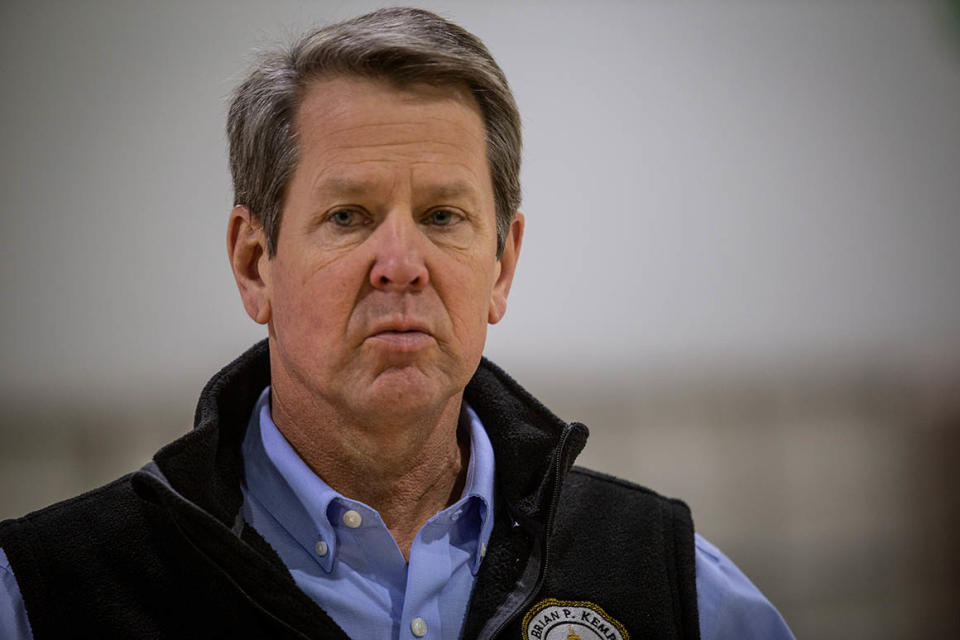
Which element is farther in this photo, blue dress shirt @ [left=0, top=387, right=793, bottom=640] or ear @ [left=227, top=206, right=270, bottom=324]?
ear @ [left=227, top=206, right=270, bottom=324]

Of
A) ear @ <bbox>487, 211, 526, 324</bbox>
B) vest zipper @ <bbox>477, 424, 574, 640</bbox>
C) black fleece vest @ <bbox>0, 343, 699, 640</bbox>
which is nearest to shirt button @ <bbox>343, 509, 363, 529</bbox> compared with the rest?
black fleece vest @ <bbox>0, 343, 699, 640</bbox>

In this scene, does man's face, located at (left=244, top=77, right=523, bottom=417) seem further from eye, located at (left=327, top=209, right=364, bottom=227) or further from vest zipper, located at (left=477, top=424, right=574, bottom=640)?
vest zipper, located at (left=477, top=424, right=574, bottom=640)

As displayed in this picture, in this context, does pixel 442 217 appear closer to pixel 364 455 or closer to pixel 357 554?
pixel 364 455

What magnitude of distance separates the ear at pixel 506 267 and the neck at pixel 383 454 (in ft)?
0.54

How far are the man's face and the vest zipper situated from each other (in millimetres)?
185

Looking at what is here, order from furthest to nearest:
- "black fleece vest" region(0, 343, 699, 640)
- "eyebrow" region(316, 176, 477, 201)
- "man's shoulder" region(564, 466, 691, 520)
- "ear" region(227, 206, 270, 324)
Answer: "man's shoulder" region(564, 466, 691, 520), "ear" region(227, 206, 270, 324), "eyebrow" region(316, 176, 477, 201), "black fleece vest" region(0, 343, 699, 640)

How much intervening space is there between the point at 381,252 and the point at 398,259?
1.0 inches

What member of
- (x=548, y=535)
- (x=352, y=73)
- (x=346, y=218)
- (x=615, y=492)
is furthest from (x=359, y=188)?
(x=615, y=492)

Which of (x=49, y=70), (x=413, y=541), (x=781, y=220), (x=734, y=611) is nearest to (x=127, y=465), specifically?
(x=49, y=70)

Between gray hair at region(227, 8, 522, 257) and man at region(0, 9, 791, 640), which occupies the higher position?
gray hair at region(227, 8, 522, 257)

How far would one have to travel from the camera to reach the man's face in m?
1.16

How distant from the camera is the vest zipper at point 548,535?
46.3 inches

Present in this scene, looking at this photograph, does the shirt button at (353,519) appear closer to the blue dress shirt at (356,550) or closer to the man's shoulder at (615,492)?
the blue dress shirt at (356,550)

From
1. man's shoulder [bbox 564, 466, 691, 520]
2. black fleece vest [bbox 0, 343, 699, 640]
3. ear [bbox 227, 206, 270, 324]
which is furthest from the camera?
man's shoulder [bbox 564, 466, 691, 520]
